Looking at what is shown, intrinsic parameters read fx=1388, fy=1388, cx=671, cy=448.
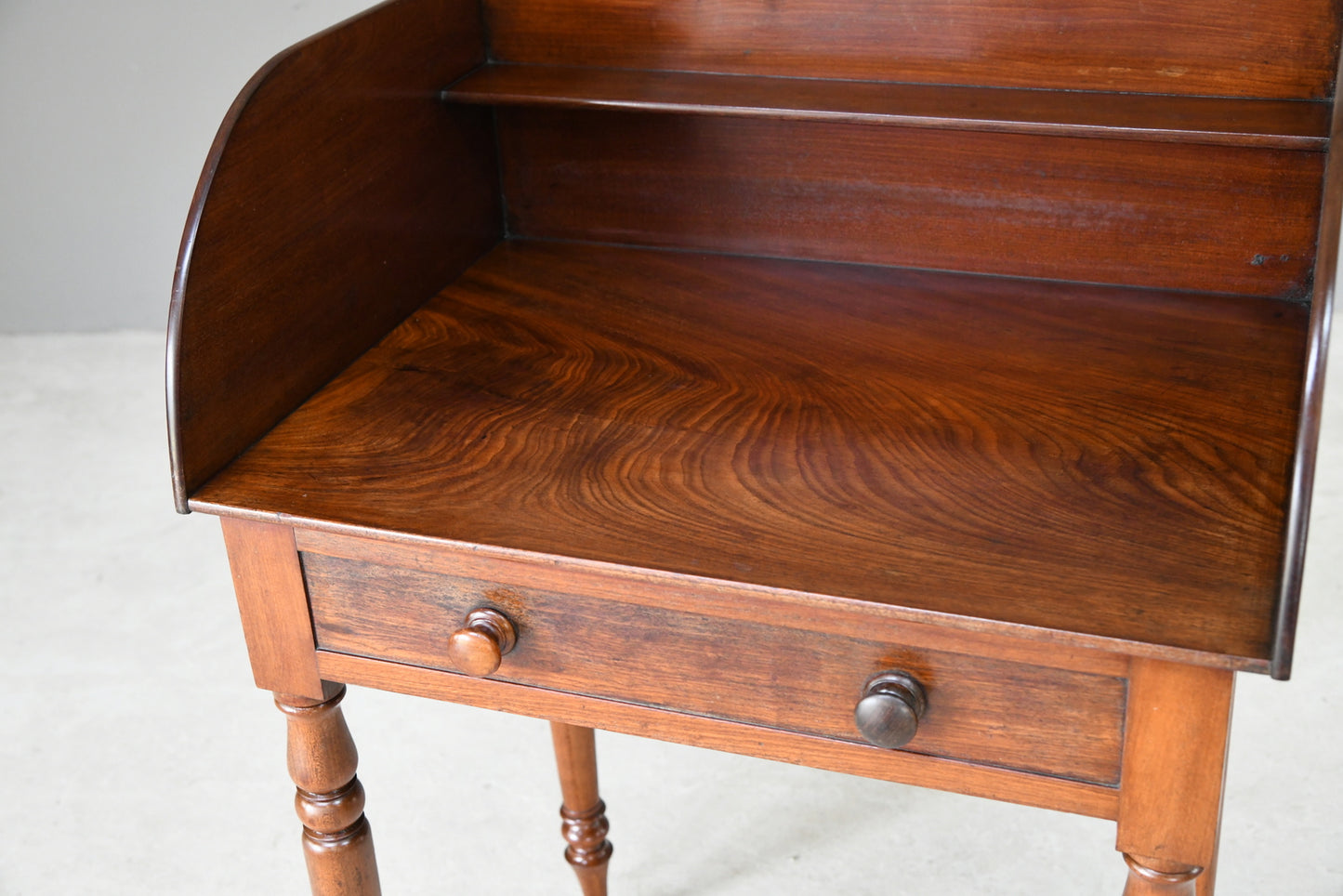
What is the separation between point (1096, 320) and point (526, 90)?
608 millimetres

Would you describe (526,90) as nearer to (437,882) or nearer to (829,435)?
(829,435)

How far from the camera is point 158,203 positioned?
336 centimetres

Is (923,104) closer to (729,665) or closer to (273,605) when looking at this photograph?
(729,665)

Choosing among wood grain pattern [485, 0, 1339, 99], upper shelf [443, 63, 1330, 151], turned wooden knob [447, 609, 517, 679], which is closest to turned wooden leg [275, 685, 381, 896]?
turned wooden knob [447, 609, 517, 679]

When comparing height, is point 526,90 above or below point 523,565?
above

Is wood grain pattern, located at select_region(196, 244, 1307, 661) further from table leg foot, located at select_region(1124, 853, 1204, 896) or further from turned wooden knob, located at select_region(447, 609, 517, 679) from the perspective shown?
table leg foot, located at select_region(1124, 853, 1204, 896)

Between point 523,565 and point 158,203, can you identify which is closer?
point 523,565

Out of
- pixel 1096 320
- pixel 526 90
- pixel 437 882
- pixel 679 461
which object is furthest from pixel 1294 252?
pixel 437 882

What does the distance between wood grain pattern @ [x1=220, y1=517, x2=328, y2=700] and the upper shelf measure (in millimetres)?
534

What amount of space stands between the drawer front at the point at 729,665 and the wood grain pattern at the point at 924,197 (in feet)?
1.89

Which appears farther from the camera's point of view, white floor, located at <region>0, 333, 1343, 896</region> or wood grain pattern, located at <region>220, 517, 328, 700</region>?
white floor, located at <region>0, 333, 1343, 896</region>

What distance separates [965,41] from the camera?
1.35 metres

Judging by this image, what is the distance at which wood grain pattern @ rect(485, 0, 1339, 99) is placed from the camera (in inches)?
49.8

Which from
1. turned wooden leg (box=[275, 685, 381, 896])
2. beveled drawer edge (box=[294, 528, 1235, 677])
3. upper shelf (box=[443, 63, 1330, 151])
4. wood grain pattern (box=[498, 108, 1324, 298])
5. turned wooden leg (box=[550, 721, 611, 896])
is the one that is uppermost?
upper shelf (box=[443, 63, 1330, 151])
